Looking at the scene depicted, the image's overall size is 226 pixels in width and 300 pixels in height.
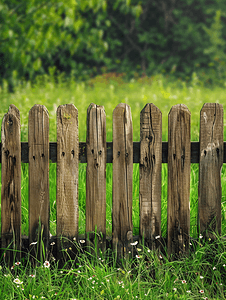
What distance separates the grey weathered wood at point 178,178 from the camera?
7.53ft

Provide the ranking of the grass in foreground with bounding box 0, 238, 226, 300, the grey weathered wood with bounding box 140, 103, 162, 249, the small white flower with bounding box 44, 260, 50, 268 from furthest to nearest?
1. the grey weathered wood with bounding box 140, 103, 162, 249
2. the small white flower with bounding box 44, 260, 50, 268
3. the grass in foreground with bounding box 0, 238, 226, 300

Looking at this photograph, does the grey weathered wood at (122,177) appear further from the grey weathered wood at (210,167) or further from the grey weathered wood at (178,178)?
the grey weathered wood at (210,167)

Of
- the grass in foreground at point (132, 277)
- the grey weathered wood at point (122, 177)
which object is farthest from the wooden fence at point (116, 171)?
the grass in foreground at point (132, 277)

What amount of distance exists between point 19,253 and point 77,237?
1.40ft

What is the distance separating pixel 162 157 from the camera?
2.34 meters

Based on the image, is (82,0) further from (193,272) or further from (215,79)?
(215,79)

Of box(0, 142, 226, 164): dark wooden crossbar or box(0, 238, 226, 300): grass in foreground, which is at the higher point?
box(0, 142, 226, 164): dark wooden crossbar

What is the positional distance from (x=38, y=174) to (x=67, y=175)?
0.67 feet

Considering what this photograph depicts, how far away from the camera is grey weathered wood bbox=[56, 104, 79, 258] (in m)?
2.30

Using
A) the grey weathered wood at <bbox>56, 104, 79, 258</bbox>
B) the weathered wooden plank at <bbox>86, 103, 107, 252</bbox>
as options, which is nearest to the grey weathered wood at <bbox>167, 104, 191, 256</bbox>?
the weathered wooden plank at <bbox>86, 103, 107, 252</bbox>

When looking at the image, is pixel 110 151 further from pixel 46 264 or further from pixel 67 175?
pixel 46 264

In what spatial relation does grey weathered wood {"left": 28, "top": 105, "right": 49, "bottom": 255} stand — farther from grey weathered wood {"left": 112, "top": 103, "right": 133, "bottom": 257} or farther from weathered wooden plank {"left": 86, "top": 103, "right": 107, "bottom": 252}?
grey weathered wood {"left": 112, "top": 103, "right": 133, "bottom": 257}

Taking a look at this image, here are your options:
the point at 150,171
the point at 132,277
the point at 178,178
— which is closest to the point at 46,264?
the point at 132,277

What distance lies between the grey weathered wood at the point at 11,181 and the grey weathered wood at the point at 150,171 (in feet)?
2.82
